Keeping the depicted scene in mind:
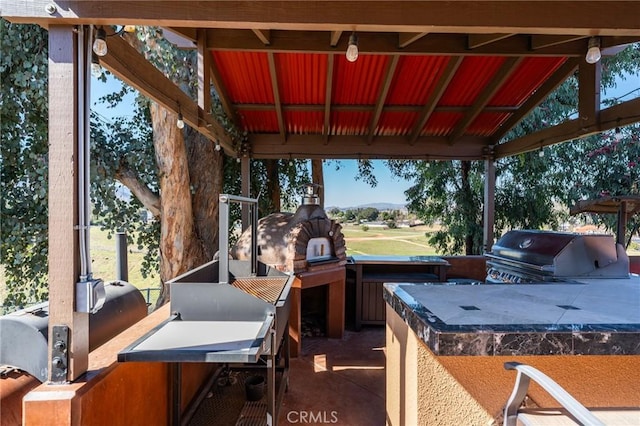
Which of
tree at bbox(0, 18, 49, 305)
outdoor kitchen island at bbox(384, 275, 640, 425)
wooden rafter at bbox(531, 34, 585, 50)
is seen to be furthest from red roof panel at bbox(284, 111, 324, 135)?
outdoor kitchen island at bbox(384, 275, 640, 425)

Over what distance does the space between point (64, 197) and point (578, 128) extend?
5427mm

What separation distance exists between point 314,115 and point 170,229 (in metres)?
3.15

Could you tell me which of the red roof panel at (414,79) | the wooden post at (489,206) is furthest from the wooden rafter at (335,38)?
the wooden post at (489,206)

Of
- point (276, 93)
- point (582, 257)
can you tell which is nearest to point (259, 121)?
point (276, 93)

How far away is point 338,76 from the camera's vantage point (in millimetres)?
4453

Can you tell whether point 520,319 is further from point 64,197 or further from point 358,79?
point 358,79

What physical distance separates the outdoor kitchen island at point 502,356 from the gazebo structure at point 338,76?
63.9 inches

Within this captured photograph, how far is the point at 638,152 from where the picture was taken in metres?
7.01

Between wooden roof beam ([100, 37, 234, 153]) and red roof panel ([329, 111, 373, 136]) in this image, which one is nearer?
wooden roof beam ([100, 37, 234, 153])

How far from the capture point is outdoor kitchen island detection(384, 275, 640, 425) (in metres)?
1.46

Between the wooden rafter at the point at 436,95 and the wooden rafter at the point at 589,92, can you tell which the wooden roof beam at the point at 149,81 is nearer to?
the wooden rafter at the point at 436,95

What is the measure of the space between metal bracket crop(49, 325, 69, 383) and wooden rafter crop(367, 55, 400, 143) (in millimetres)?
3934

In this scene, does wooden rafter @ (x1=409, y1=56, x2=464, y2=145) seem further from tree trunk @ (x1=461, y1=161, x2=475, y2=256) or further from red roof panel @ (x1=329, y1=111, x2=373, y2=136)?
tree trunk @ (x1=461, y1=161, x2=475, y2=256)

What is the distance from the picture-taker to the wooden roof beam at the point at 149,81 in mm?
2117
